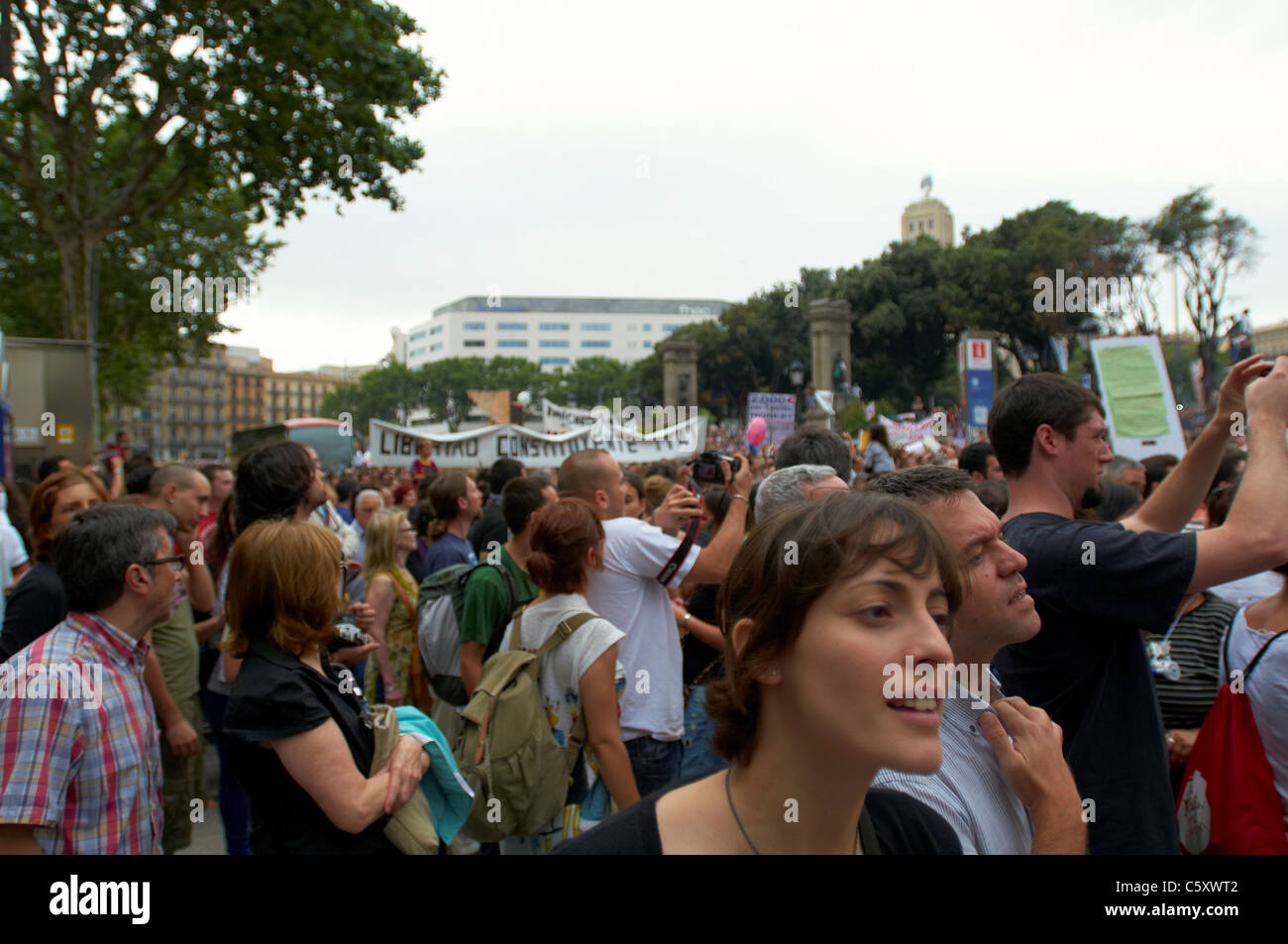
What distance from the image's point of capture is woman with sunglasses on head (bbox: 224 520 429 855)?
233 cm

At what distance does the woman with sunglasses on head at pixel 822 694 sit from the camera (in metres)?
1.36

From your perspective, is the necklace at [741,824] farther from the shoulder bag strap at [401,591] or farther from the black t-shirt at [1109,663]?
the shoulder bag strap at [401,591]

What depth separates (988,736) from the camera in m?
1.80

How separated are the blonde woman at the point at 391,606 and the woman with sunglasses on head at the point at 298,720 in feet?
8.24

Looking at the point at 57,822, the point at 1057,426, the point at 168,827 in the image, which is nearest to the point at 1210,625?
the point at 1057,426

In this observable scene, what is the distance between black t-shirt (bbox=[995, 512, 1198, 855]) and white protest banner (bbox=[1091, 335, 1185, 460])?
5344mm

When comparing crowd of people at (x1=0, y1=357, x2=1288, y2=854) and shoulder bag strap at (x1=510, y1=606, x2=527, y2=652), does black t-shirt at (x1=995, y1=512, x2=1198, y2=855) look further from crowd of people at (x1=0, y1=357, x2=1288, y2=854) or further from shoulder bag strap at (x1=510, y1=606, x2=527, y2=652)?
shoulder bag strap at (x1=510, y1=606, x2=527, y2=652)

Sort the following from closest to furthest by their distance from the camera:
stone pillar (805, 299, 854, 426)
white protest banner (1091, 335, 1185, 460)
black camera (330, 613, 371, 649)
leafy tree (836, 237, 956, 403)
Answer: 1. black camera (330, 613, 371, 649)
2. white protest banner (1091, 335, 1185, 460)
3. stone pillar (805, 299, 854, 426)
4. leafy tree (836, 237, 956, 403)

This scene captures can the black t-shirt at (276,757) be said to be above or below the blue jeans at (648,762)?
above

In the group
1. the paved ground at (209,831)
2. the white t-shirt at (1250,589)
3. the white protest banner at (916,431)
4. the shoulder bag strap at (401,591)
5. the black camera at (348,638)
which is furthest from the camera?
the white protest banner at (916,431)

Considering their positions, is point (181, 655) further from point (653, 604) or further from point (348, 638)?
point (653, 604)

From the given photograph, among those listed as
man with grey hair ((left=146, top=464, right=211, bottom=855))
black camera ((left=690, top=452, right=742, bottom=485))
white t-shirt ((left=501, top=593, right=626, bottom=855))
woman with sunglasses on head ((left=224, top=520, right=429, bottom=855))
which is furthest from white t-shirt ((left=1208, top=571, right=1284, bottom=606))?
man with grey hair ((left=146, top=464, right=211, bottom=855))

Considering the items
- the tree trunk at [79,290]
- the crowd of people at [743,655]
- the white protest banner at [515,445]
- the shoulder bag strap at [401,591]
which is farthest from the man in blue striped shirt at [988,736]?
the tree trunk at [79,290]
